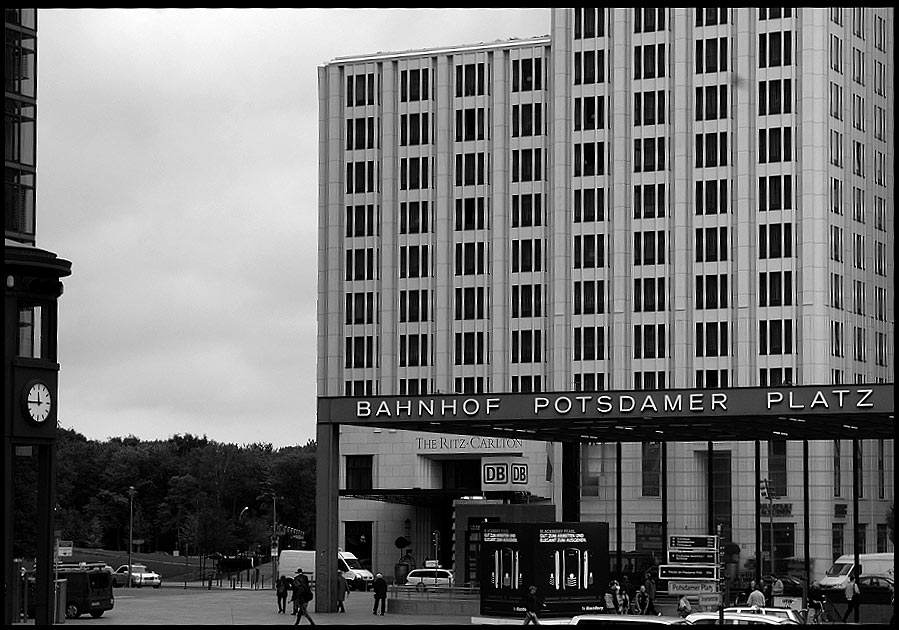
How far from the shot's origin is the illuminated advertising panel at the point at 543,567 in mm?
38844

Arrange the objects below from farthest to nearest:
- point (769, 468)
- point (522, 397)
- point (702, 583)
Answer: point (769, 468)
point (522, 397)
point (702, 583)

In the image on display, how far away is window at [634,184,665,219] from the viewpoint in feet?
348

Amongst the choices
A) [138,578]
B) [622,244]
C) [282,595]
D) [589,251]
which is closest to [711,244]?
[622,244]

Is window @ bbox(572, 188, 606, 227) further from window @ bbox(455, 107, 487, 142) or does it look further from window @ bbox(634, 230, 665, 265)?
window @ bbox(455, 107, 487, 142)

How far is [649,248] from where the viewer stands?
349 feet

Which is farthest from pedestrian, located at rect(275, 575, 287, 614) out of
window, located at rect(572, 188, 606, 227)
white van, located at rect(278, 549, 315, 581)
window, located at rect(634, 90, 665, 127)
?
window, located at rect(634, 90, 665, 127)

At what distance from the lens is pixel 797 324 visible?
101312 millimetres

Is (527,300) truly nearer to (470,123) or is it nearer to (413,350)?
(413,350)

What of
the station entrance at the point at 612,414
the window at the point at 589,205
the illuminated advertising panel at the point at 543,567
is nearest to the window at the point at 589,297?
the window at the point at 589,205

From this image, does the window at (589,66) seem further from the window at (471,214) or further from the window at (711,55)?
the window at (471,214)

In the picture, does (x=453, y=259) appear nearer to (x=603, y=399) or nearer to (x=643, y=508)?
(x=643, y=508)

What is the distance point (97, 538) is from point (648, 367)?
52711 mm

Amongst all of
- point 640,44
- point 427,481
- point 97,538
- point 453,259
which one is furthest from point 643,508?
Result: point 97,538

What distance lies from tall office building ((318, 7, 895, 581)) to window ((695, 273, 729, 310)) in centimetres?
14
